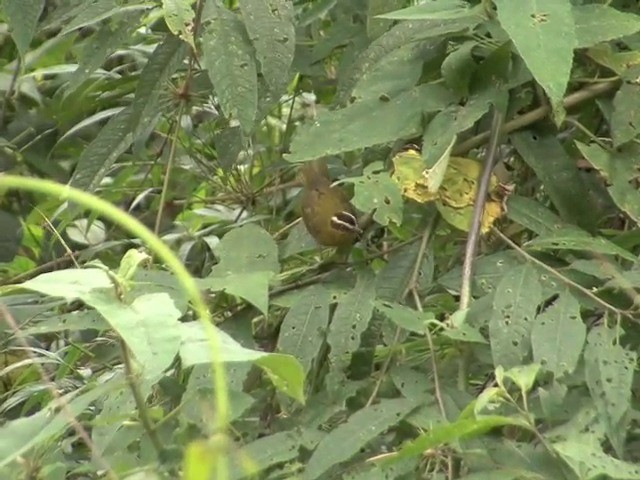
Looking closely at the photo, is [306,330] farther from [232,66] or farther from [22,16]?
[22,16]

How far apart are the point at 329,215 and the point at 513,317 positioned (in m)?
0.35

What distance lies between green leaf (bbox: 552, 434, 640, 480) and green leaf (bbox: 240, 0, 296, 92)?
0.60 meters

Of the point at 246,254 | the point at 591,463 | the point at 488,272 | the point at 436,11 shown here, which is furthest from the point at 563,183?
the point at 591,463

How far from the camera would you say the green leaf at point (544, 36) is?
41.0 inches

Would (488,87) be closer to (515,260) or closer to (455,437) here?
(515,260)

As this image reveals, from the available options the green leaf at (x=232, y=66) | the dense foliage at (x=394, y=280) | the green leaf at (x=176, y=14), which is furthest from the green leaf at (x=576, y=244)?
the green leaf at (x=176, y=14)

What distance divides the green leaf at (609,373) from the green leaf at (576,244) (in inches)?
3.7

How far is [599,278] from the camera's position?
115 centimetres

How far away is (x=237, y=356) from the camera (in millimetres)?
704

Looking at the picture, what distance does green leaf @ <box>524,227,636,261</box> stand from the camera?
1127mm

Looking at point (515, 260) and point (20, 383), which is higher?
point (515, 260)

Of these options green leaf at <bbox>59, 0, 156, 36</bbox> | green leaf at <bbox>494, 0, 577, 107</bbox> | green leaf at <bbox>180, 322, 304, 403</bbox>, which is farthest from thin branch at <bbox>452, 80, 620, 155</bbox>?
green leaf at <bbox>180, 322, 304, 403</bbox>

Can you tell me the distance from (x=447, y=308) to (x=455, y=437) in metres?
0.44

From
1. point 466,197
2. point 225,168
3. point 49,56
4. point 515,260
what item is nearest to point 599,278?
point 515,260
